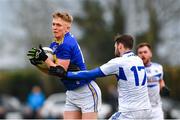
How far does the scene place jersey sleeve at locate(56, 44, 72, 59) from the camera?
33.1ft

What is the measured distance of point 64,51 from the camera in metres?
10.1

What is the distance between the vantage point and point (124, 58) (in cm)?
995


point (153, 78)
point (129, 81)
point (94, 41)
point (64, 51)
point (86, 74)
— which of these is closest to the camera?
point (86, 74)

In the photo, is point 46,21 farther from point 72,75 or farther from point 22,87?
point 72,75

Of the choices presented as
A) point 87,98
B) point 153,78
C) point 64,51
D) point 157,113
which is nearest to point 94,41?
point 153,78

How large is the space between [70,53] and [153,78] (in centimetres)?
291

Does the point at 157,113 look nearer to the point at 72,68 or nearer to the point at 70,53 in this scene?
the point at 72,68

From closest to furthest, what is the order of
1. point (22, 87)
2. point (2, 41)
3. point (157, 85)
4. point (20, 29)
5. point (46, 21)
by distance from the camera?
point (157, 85) < point (22, 87) < point (46, 21) < point (20, 29) < point (2, 41)

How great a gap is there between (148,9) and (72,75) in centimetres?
3271

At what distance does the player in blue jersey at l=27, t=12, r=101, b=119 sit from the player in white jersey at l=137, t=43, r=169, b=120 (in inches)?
86.9

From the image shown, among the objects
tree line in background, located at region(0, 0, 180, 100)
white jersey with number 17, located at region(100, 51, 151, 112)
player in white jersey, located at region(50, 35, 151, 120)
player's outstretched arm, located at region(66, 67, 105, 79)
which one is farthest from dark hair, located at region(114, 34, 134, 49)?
tree line in background, located at region(0, 0, 180, 100)

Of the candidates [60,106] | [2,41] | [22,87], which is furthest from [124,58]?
[2,41]

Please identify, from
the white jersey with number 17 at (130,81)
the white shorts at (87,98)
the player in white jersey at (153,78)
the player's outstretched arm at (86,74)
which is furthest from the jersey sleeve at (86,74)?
the player in white jersey at (153,78)

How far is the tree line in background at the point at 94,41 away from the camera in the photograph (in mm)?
40031
